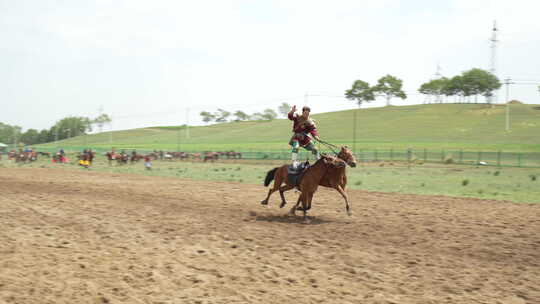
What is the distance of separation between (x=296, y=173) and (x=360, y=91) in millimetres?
139297

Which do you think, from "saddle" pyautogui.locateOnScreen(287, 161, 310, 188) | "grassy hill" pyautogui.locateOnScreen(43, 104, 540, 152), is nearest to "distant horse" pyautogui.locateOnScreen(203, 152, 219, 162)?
"grassy hill" pyautogui.locateOnScreen(43, 104, 540, 152)

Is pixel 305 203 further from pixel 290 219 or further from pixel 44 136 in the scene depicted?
pixel 44 136

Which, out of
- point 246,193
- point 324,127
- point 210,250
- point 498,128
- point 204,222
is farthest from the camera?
point 324,127

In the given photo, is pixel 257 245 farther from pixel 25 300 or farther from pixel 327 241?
pixel 25 300

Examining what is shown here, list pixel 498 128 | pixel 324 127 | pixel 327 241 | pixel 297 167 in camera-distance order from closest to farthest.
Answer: pixel 327 241
pixel 297 167
pixel 498 128
pixel 324 127

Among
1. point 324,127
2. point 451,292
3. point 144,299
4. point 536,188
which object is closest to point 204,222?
point 144,299

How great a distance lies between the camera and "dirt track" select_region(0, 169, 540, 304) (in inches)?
242

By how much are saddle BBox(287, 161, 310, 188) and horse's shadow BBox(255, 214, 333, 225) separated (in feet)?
3.13

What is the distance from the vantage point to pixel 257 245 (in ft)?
29.1

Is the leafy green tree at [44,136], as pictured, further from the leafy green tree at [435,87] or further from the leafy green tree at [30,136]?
the leafy green tree at [435,87]

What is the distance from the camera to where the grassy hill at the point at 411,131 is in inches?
2872

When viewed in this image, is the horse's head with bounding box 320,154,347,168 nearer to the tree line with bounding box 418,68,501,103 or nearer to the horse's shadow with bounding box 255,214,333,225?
the horse's shadow with bounding box 255,214,333,225

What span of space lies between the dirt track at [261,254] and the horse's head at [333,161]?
1.56 meters

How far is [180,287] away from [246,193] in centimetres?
1162
